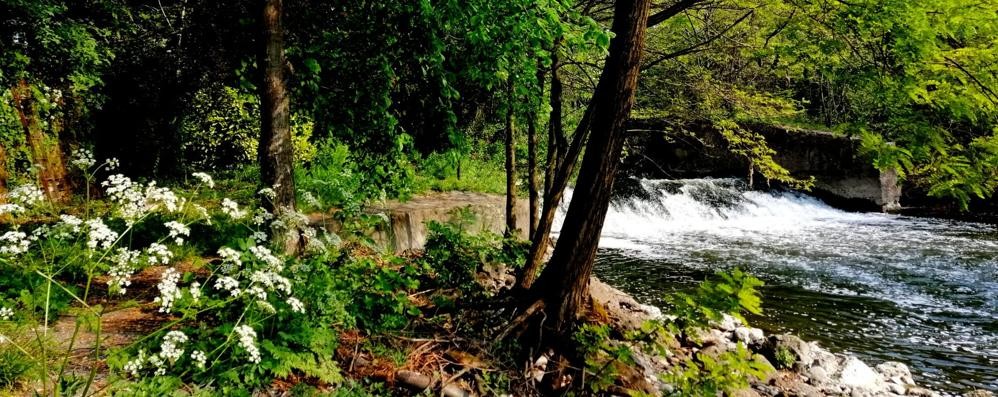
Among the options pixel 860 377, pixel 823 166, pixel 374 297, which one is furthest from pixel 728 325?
pixel 823 166

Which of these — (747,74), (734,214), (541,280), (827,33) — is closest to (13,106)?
(541,280)

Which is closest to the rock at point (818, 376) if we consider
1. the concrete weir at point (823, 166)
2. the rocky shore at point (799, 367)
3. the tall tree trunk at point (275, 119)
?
the rocky shore at point (799, 367)

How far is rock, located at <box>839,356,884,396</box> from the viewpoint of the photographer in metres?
5.80

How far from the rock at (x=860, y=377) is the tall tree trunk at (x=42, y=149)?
10.3m

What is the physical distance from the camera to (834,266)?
36.6 feet

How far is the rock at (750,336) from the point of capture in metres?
6.79

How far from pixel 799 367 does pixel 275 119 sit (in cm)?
634

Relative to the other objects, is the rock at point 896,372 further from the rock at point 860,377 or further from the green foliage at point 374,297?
the green foliage at point 374,297

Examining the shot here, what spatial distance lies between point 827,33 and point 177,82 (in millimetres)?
8573

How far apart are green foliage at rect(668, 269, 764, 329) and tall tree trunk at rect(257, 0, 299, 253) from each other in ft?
9.71

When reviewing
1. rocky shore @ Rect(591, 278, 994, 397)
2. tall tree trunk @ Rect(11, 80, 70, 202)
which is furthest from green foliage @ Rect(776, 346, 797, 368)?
tall tree trunk @ Rect(11, 80, 70, 202)

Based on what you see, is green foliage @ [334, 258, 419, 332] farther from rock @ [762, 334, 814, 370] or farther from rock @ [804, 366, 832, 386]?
rock @ [804, 366, 832, 386]

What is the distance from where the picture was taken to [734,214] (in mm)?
17328

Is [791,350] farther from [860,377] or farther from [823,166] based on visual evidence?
[823,166]
